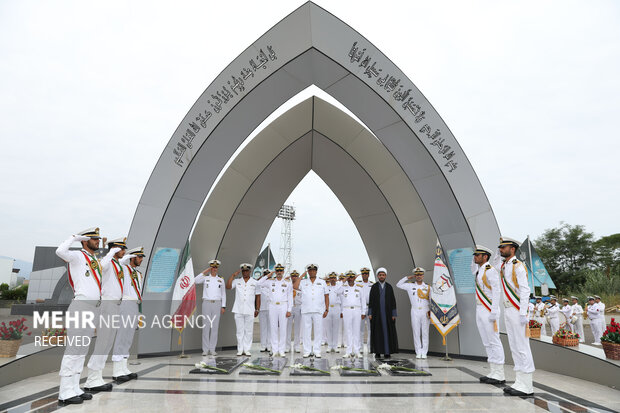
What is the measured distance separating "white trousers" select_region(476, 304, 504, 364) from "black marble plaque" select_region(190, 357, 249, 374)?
4.25 m

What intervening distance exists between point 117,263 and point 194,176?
298cm

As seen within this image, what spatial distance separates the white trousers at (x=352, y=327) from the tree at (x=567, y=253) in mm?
33906

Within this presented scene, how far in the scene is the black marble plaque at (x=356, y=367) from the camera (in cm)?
599

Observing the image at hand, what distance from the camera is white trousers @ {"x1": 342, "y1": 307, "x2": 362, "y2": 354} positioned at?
7.54 m

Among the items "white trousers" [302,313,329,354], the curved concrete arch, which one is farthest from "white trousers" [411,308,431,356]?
"white trousers" [302,313,329,354]

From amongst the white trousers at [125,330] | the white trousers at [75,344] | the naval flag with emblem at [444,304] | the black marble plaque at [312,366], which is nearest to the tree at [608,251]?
the naval flag with emblem at [444,304]

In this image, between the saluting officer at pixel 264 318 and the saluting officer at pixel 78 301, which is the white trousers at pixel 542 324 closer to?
the saluting officer at pixel 264 318

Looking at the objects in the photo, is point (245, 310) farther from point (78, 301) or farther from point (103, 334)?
point (78, 301)

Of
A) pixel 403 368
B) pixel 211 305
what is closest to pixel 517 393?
pixel 403 368

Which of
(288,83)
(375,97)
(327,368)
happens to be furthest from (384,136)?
(327,368)

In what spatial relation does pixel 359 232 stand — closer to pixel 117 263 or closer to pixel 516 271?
pixel 516 271

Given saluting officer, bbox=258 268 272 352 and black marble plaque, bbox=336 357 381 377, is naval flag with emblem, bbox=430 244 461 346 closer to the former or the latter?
black marble plaque, bbox=336 357 381 377

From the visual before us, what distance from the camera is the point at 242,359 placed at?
7.57m

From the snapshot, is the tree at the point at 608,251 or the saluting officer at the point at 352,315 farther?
the tree at the point at 608,251
